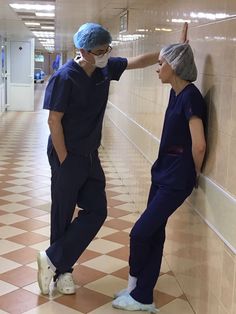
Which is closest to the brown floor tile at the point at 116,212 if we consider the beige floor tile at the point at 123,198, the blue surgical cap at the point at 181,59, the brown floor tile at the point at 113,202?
the brown floor tile at the point at 113,202

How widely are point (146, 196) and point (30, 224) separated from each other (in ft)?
3.53

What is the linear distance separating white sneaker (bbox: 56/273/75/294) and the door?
1287 centimetres

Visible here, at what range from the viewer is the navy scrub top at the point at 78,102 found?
2895 millimetres

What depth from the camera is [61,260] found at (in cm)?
311

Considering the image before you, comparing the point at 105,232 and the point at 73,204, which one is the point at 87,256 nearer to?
the point at 105,232

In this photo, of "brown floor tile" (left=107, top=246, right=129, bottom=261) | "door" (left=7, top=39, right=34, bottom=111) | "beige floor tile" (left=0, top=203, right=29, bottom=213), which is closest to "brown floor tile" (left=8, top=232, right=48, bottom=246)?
"brown floor tile" (left=107, top=246, right=129, bottom=261)

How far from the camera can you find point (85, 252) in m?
3.88

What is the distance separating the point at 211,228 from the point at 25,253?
5.62 ft

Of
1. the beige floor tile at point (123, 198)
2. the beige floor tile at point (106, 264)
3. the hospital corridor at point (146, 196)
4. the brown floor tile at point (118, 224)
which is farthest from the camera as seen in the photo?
the beige floor tile at point (123, 198)

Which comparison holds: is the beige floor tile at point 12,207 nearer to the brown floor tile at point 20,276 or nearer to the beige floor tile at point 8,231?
the beige floor tile at point 8,231

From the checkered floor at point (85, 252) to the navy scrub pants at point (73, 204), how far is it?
10.4 inches

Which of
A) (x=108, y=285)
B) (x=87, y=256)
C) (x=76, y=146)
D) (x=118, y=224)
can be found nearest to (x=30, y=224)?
(x=118, y=224)

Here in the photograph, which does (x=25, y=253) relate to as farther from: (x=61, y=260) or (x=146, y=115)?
(x=146, y=115)

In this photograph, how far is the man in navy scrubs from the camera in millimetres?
2916
